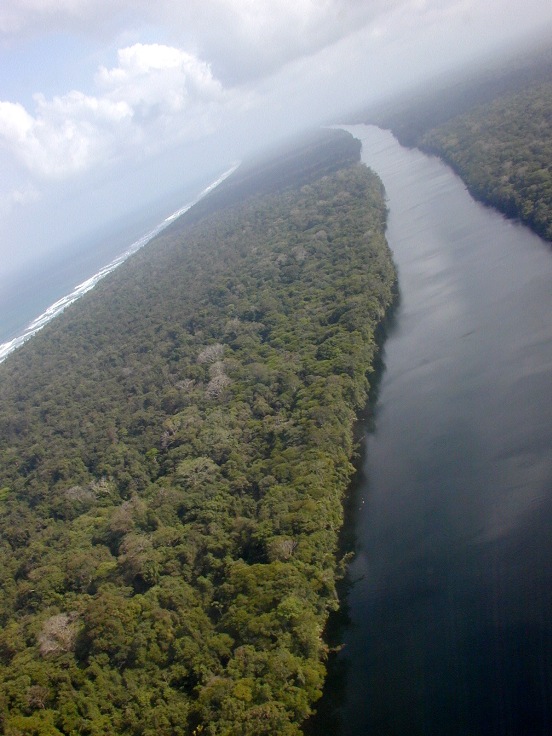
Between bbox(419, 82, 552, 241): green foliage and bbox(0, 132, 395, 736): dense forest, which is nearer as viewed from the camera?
bbox(0, 132, 395, 736): dense forest

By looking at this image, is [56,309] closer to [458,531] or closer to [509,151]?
[509,151]

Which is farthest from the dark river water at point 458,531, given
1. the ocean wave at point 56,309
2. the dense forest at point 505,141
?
the ocean wave at point 56,309

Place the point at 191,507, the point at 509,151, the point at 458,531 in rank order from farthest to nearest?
1. the point at 509,151
2. the point at 191,507
3. the point at 458,531

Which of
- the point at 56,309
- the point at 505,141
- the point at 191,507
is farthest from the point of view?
the point at 56,309

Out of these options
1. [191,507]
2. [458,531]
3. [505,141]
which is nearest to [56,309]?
[505,141]

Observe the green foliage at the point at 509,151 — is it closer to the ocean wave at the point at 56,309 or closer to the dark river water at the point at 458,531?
the dark river water at the point at 458,531

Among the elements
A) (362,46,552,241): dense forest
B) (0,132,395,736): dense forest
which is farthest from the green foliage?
(0,132,395,736): dense forest

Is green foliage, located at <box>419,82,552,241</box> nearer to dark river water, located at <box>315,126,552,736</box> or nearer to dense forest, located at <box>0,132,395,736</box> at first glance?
dark river water, located at <box>315,126,552,736</box>
